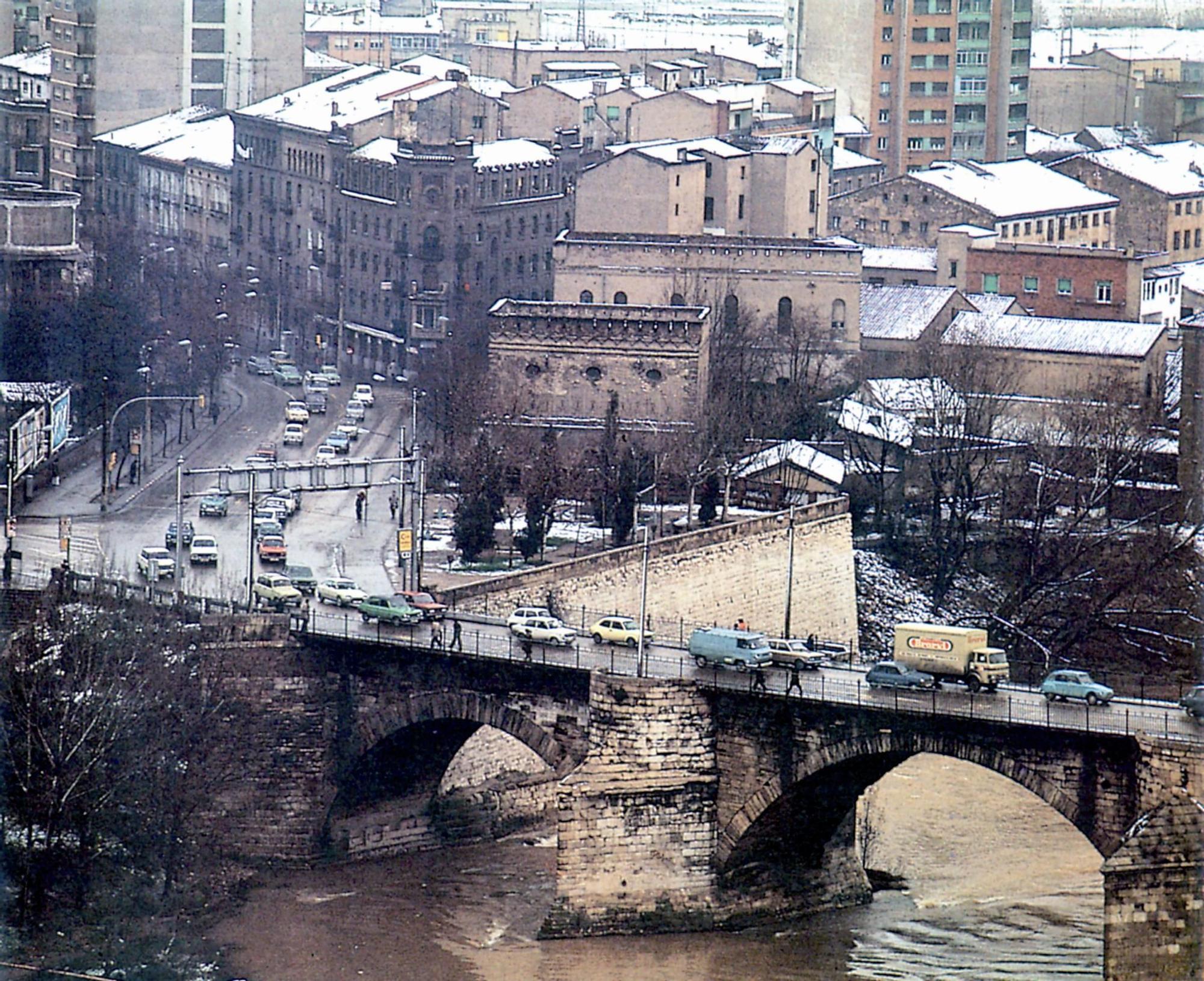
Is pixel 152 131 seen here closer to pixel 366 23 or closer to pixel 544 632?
pixel 366 23

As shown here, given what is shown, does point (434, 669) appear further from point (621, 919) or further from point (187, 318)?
point (187, 318)

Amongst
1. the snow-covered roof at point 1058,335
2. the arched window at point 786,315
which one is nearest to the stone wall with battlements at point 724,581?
the snow-covered roof at point 1058,335

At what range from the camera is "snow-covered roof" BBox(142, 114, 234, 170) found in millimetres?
122875

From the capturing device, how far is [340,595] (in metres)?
64.4

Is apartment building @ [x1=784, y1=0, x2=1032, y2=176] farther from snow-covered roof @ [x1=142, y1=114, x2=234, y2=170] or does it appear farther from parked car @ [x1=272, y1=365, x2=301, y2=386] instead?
parked car @ [x1=272, y1=365, x2=301, y2=386]

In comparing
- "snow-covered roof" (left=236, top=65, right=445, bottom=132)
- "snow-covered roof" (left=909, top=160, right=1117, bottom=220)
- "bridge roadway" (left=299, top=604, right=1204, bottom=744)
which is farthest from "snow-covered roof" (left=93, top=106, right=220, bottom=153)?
"bridge roadway" (left=299, top=604, right=1204, bottom=744)

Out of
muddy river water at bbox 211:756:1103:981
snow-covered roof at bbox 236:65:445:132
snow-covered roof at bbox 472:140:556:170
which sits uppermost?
snow-covered roof at bbox 236:65:445:132

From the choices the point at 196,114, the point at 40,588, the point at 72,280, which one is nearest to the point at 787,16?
the point at 196,114

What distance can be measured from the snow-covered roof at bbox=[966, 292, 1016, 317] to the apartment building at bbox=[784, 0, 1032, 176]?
112ft

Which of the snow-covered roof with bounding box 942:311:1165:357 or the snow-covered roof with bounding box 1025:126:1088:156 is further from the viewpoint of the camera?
the snow-covered roof with bounding box 1025:126:1088:156

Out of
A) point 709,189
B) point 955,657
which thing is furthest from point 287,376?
point 955,657

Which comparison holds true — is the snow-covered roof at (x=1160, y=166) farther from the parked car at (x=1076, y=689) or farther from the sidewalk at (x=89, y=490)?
the parked car at (x=1076, y=689)

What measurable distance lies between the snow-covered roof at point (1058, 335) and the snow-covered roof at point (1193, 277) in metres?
13.3

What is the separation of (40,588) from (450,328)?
142 ft
